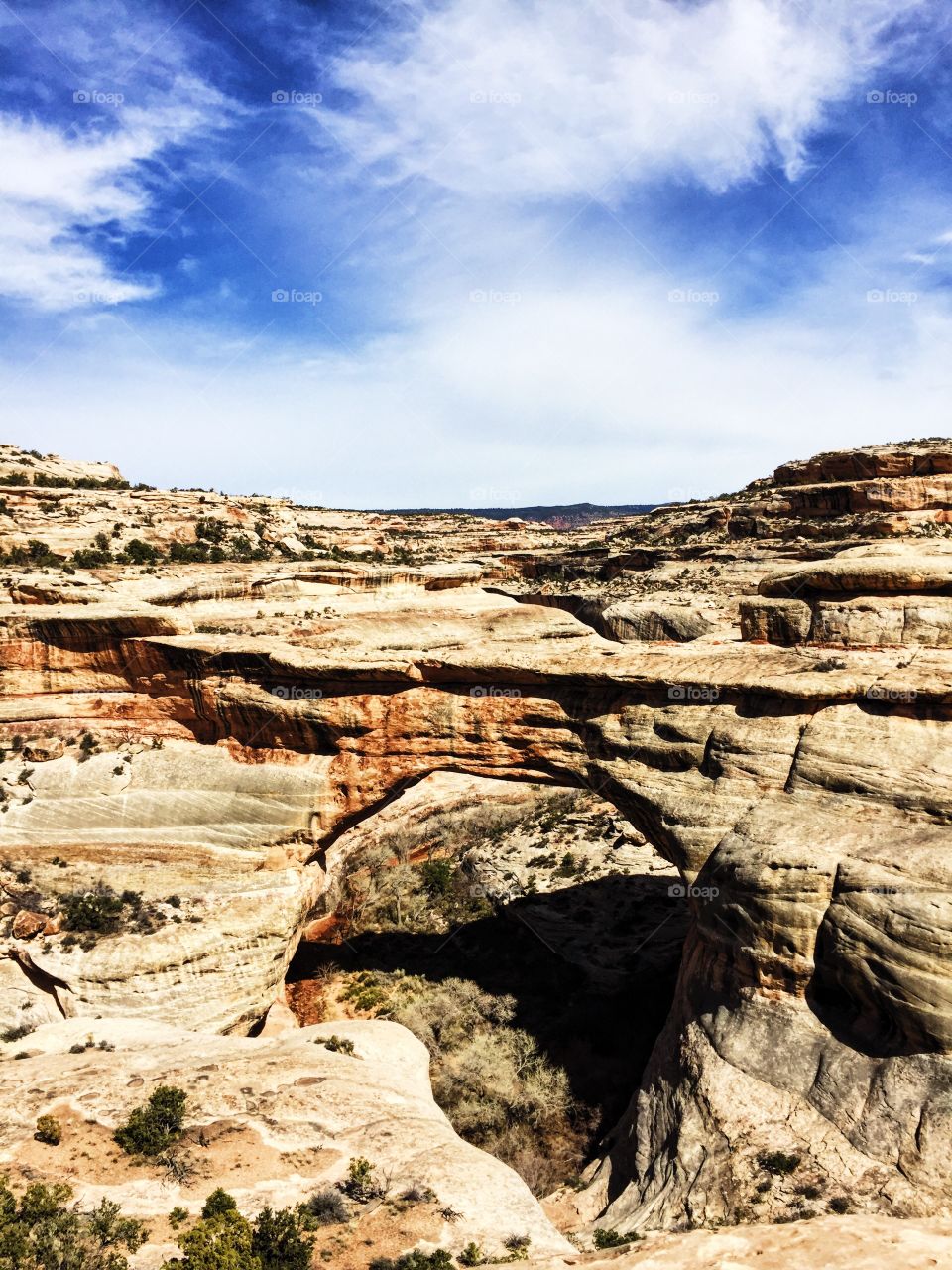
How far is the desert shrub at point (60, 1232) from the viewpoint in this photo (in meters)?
10.5

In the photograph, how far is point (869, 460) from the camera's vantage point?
73062 mm

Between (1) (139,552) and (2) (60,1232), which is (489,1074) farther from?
(1) (139,552)

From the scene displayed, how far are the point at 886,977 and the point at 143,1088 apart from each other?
14.8 m

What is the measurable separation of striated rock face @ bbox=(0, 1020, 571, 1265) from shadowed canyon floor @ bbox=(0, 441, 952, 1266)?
0.10m

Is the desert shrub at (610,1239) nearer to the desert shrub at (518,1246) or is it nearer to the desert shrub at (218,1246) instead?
the desert shrub at (518,1246)

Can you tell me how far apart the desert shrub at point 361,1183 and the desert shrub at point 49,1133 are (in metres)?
5.42

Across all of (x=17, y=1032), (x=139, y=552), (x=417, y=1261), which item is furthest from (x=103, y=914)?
(x=139, y=552)

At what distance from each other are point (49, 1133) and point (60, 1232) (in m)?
2.44

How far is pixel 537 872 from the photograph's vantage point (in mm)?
32344

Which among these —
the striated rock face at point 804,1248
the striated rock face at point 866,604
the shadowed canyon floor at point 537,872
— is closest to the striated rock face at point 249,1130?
the shadowed canyon floor at point 537,872

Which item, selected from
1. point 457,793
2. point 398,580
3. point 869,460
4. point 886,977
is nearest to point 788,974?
point 886,977

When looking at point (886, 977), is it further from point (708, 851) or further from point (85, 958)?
point (85, 958)

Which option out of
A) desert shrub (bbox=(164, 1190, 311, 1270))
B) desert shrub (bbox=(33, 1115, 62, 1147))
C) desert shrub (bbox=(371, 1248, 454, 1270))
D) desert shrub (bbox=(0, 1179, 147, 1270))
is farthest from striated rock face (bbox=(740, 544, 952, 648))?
desert shrub (bbox=(33, 1115, 62, 1147))

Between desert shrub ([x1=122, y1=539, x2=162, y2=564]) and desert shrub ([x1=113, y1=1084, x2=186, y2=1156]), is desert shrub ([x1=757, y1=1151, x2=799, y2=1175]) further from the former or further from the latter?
desert shrub ([x1=122, y1=539, x2=162, y2=564])
